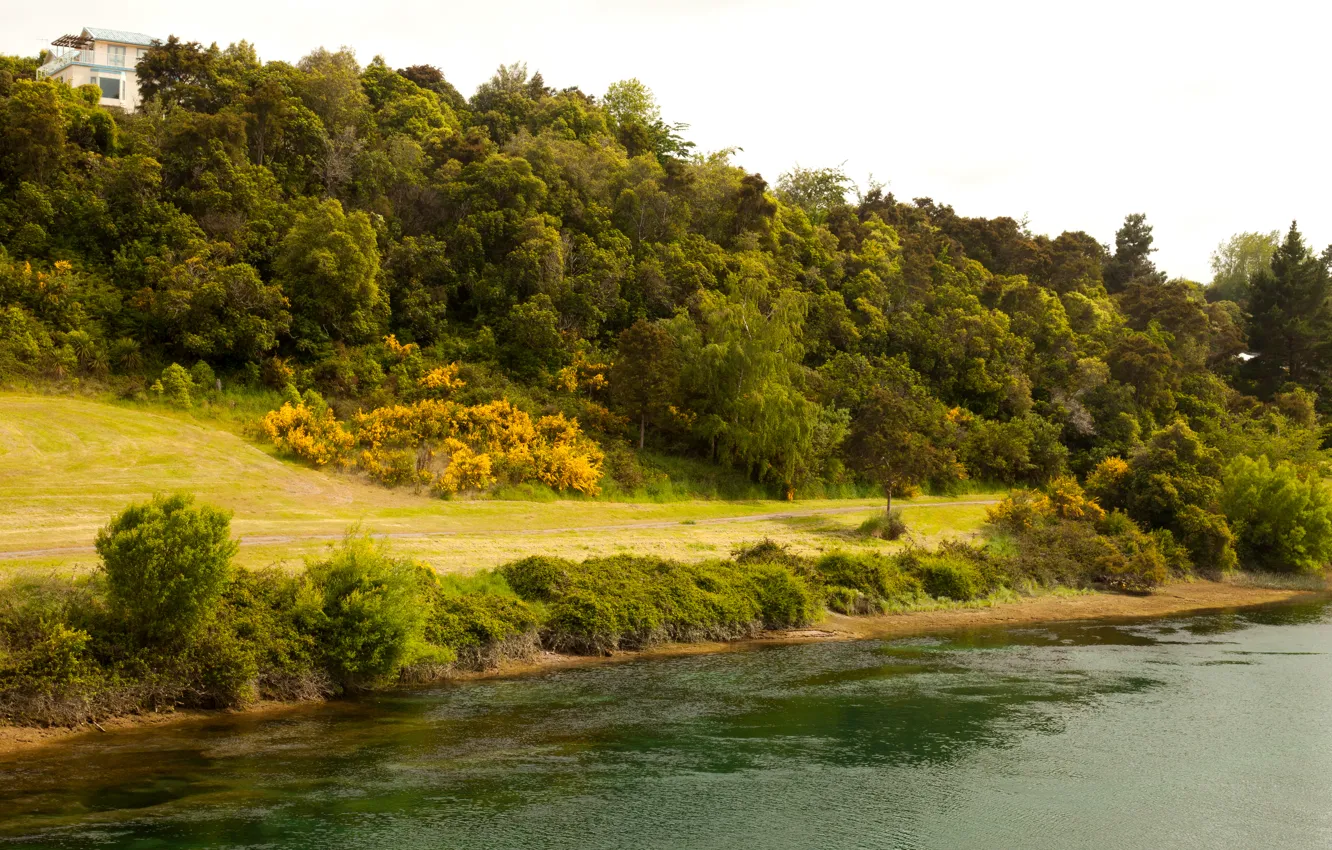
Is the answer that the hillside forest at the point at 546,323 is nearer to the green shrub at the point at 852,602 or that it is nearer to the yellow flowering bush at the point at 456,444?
the yellow flowering bush at the point at 456,444

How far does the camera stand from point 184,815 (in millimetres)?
18172

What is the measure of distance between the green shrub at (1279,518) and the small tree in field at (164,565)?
53.8 meters

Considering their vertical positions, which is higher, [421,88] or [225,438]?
[421,88]

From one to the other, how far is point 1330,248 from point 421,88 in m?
106

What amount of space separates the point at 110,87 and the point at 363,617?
82204 millimetres

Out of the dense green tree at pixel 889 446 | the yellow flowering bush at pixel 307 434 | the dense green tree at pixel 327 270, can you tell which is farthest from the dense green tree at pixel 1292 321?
the yellow flowering bush at pixel 307 434

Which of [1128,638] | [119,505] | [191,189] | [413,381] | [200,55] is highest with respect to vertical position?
[200,55]

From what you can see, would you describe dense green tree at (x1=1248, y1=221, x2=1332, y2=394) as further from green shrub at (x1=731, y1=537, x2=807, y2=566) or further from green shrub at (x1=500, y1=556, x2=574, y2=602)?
green shrub at (x1=500, y1=556, x2=574, y2=602)

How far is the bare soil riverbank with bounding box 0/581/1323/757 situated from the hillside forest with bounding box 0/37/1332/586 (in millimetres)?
3285

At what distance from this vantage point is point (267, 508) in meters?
39.1

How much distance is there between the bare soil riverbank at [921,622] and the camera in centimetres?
2262

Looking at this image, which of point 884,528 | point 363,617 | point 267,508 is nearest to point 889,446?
point 884,528

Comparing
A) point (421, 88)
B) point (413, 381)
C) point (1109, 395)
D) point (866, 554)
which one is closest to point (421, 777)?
point (866, 554)

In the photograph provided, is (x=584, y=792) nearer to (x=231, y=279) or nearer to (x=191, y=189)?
(x=231, y=279)
